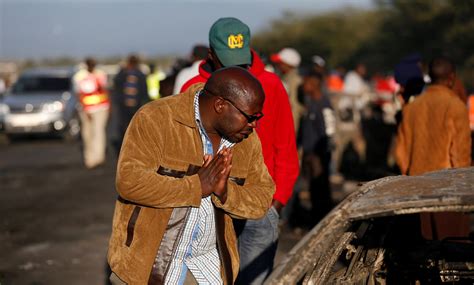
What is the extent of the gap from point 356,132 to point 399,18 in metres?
25.8

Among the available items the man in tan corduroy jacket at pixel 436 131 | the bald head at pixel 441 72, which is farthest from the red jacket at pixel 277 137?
the bald head at pixel 441 72

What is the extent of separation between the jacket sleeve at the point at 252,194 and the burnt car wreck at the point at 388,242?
459 mm

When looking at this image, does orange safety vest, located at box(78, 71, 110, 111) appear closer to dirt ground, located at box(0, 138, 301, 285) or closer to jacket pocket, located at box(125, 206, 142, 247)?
dirt ground, located at box(0, 138, 301, 285)

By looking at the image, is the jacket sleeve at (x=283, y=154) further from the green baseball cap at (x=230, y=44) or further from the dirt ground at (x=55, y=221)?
the dirt ground at (x=55, y=221)

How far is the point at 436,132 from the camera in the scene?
23.7 ft

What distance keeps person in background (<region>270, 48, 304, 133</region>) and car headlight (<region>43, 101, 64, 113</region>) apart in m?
11.6

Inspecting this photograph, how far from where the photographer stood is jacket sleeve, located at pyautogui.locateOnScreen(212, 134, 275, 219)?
4445 mm

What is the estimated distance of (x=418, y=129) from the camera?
732 cm

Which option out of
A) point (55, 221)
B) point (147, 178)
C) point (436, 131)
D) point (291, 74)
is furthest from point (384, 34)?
point (147, 178)

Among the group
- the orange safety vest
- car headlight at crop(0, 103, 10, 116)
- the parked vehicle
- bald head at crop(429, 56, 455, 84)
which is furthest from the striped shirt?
car headlight at crop(0, 103, 10, 116)

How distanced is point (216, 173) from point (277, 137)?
1485 millimetres

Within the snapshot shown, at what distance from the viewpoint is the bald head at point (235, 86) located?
170 inches

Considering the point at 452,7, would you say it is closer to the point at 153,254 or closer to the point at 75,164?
the point at 75,164

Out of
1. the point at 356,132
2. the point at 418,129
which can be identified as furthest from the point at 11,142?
the point at 418,129
